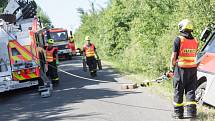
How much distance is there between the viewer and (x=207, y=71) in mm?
10125

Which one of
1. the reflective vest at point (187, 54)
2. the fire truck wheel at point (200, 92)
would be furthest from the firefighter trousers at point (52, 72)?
the reflective vest at point (187, 54)

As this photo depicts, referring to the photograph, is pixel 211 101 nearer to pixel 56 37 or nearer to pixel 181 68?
pixel 181 68

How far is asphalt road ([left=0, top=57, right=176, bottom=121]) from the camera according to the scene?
9999 mm

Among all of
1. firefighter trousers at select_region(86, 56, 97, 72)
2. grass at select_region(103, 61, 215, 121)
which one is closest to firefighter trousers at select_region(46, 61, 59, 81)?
firefighter trousers at select_region(86, 56, 97, 72)

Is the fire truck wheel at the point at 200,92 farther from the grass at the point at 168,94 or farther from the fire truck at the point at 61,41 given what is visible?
the fire truck at the point at 61,41

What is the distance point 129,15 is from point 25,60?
12468 millimetres

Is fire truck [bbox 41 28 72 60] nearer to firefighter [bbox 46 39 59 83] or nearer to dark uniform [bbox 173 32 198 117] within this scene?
firefighter [bbox 46 39 59 83]

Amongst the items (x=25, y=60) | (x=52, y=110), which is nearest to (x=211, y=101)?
(x=52, y=110)

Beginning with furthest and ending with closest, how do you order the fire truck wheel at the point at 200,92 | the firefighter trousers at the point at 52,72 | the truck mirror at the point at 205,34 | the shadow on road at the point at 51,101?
the firefighter trousers at the point at 52,72
the shadow on road at the point at 51,101
the truck mirror at the point at 205,34
the fire truck wheel at the point at 200,92

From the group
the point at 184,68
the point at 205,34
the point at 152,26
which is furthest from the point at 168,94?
the point at 152,26

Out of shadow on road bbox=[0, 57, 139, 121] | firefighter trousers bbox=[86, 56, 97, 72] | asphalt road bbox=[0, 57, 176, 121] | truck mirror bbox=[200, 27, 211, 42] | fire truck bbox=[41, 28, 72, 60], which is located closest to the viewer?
asphalt road bbox=[0, 57, 176, 121]

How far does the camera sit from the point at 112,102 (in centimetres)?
1198

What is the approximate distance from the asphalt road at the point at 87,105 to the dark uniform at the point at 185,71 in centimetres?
49

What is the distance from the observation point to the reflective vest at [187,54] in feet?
29.2
